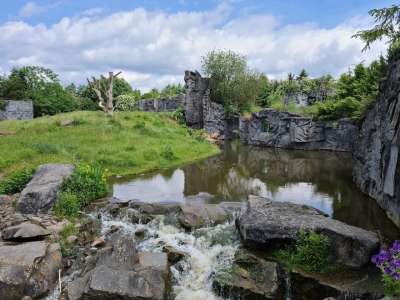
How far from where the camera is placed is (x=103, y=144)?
23594 millimetres

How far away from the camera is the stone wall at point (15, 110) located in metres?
41.5

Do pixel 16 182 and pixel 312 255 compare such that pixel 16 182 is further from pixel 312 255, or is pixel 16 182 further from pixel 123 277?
pixel 312 255

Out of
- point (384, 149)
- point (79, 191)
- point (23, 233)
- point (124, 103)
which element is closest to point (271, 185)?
point (384, 149)

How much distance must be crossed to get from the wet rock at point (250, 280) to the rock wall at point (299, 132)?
2233 centimetres

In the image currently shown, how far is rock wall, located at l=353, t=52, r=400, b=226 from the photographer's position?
11953mm

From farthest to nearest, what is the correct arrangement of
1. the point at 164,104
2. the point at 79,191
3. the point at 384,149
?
the point at 164,104, the point at 384,149, the point at 79,191

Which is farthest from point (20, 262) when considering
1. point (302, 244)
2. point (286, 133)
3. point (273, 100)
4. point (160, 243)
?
point (273, 100)

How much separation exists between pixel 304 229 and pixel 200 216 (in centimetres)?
357

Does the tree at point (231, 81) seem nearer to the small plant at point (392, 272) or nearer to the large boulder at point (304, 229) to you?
the large boulder at point (304, 229)

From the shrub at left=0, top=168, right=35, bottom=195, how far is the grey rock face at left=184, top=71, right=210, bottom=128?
28.2 metres

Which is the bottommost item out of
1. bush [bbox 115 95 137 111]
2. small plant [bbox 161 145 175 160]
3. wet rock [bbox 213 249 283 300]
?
wet rock [bbox 213 249 283 300]

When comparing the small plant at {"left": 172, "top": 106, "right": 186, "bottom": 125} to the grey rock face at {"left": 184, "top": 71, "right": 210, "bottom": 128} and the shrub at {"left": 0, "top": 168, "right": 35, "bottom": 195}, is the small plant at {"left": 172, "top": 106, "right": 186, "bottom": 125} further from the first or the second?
the shrub at {"left": 0, "top": 168, "right": 35, "bottom": 195}

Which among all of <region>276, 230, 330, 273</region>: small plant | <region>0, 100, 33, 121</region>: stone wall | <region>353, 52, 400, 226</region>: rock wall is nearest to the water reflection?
<region>353, 52, 400, 226</region>: rock wall

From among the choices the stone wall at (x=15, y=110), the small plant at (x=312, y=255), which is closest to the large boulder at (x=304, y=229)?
the small plant at (x=312, y=255)
